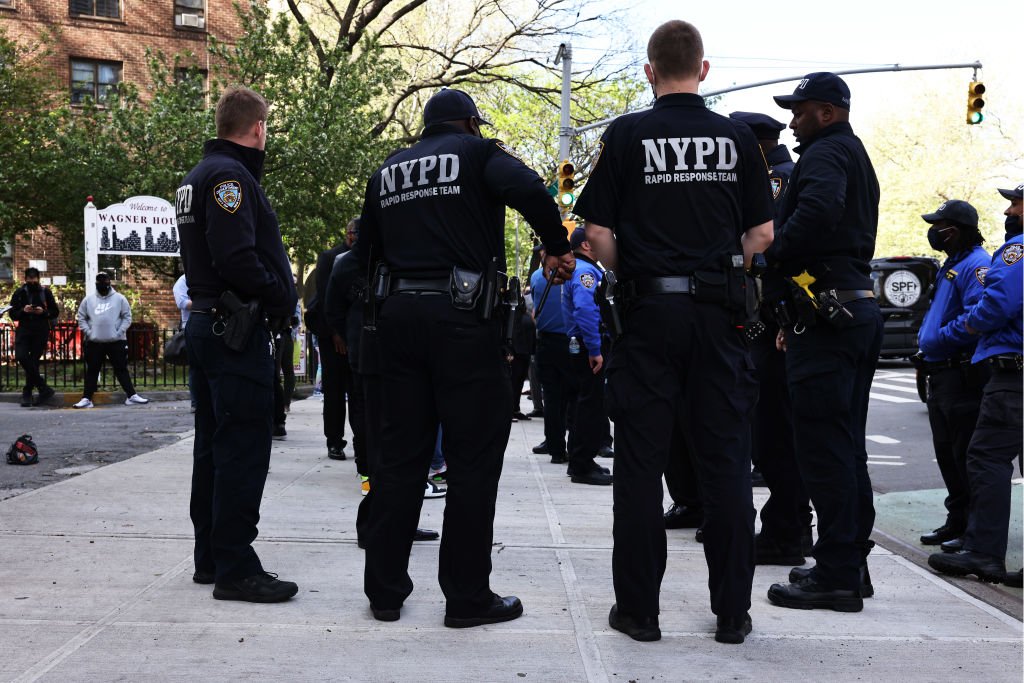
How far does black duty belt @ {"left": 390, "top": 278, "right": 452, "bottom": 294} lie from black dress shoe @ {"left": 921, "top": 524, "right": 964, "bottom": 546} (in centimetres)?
341

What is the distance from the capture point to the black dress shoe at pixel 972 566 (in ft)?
15.9

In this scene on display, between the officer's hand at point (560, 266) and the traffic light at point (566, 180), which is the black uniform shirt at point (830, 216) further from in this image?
the traffic light at point (566, 180)

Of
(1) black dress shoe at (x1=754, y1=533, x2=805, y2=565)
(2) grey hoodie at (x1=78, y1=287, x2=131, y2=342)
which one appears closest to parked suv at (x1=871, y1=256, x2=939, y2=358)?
(2) grey hoodie at (x1=78, y1=287, x2=131, y2=342)

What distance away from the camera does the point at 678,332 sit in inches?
149

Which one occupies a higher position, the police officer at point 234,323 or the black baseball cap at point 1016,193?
the black baseball cap at point 1016,193

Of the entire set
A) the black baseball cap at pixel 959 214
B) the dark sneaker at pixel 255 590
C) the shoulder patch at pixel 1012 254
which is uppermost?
the black baseball cap at pixel 959 214

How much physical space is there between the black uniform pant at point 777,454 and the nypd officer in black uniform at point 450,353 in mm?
1637

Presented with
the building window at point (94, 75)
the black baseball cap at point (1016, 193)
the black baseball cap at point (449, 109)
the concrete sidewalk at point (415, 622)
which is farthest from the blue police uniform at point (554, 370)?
the building window at point (94, 75)

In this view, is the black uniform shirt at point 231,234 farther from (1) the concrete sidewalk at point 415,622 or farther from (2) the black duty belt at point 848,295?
(2) the black duty belt at point 848,295

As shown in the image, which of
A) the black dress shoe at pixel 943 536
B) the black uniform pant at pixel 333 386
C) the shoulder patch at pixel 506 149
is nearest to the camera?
the shoulder patch at pixel 506 149

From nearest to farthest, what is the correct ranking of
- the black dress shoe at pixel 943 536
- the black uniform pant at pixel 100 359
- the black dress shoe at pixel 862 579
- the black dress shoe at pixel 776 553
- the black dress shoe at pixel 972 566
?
the black dress shoe at pixel 862 579, the black dress shoe at pixel 972 566, the black dress shoe at pixel 776 553, the black dress shoe at pixel 943 536, the black uniform pant at pixel 100 359

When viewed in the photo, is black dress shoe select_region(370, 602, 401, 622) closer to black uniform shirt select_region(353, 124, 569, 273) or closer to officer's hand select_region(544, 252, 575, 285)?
black uniform shirt select_region(353, 124, 569, 273)

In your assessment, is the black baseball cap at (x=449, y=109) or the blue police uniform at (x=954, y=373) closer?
the black baseball cap at (x=449, y=109)

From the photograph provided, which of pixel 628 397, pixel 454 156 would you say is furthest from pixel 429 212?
pixel 628 397
